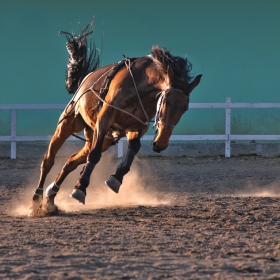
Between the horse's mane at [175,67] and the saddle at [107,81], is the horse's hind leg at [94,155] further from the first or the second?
the horse's mane at [175,67]

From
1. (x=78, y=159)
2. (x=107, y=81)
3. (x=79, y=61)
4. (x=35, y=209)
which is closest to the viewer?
(x=107, y=81)

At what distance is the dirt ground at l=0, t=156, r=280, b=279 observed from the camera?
4281mm

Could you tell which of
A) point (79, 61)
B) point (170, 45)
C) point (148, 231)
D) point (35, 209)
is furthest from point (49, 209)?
point (170, 45)

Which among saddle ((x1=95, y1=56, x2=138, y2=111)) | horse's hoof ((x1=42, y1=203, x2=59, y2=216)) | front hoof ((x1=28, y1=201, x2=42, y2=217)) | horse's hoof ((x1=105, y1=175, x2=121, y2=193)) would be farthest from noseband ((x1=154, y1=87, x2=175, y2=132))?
front hoof ((x1=28, y1=201, x2=42, y2=217))

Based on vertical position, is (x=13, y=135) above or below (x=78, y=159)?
below

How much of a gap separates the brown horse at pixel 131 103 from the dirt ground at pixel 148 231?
507 millimetres

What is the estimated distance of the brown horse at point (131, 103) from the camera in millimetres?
6562

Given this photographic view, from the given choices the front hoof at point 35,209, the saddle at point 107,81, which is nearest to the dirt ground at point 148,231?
the front hoof at point 35,209

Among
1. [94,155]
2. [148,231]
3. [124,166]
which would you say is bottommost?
[148,231]

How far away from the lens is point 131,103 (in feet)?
22.9

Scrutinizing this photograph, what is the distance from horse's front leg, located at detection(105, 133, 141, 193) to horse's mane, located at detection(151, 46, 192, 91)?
81 centimetres

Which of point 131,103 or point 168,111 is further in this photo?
point 131,103

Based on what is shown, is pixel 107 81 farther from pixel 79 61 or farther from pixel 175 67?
pixel 79 61

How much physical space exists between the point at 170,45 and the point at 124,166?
23.5 feet
